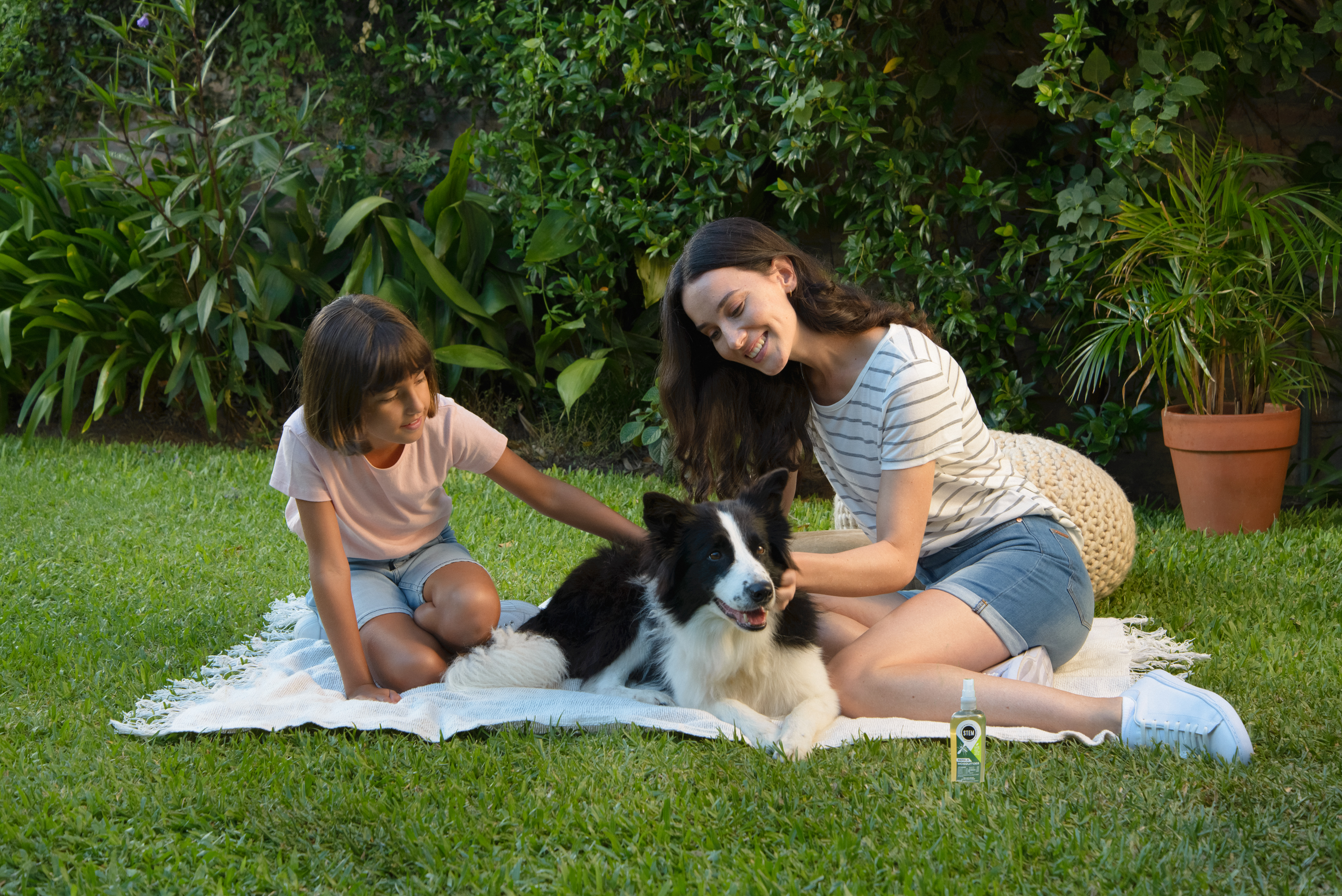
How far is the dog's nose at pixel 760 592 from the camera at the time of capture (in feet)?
7.11

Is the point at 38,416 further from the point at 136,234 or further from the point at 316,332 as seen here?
the point at 316,332

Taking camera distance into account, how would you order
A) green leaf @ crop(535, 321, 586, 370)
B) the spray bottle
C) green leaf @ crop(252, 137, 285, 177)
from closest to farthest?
the spray bottle
green leaf @ crop(535, 321, 586, 370)
green leaf @ crop(252, 137, 285, 177)

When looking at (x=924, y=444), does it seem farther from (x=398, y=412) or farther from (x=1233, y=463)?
(x=1233, y=463)

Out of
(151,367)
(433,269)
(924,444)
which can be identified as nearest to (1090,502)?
(924,444)

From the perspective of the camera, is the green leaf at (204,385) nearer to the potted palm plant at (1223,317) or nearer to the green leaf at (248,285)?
the green leaf at (248,285)

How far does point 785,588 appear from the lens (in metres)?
2.29

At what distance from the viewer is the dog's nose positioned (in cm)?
217

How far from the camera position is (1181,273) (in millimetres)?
4156

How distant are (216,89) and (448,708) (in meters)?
6.01

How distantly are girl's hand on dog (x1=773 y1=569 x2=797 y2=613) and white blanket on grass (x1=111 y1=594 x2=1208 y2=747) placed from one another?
327 millimetres

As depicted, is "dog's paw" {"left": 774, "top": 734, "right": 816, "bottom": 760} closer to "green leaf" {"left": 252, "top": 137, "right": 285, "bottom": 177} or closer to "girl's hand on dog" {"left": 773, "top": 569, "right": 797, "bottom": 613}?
"girl's hand on dog" {"left": 773, "top": 569, "right": 797, "bottom": 613}

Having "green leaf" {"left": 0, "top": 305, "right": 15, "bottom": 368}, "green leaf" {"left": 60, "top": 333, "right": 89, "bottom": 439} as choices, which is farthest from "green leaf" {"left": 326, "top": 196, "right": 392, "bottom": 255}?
"green leaf" {"left": 0, "top": 305, "right": 15, "bottom": 368}

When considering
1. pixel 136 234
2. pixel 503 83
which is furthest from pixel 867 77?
pixel 136 234

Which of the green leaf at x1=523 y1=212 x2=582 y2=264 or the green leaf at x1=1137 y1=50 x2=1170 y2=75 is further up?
the green leaf at x1=1137 y1=50 x2=1170 y2=75
